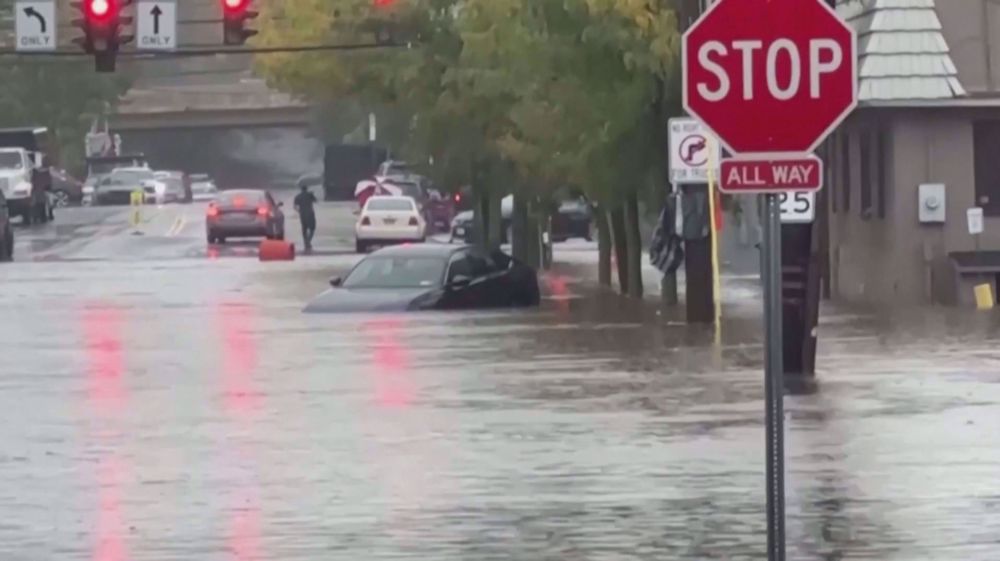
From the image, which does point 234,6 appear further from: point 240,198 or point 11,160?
point 11,160

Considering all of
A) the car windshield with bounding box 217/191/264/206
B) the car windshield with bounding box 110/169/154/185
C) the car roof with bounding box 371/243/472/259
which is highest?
the car windshield with bounding box 110/169/154/185

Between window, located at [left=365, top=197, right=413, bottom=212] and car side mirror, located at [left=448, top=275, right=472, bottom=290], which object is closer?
car side mirror, located at [left=448, top=275, right=472, bottom=290]

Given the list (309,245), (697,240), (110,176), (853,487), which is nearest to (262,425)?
(853,487)

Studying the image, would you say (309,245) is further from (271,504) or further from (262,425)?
(271,504)

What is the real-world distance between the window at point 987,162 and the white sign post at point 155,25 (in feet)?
50.8

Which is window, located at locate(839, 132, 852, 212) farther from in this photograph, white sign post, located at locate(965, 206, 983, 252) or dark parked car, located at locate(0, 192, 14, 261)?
dark parked car, located at locate(0, 192, 14, 261)

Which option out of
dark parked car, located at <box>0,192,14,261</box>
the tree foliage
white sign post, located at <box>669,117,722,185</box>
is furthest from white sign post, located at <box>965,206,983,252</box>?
dark parked car, located at <box>0,192,14,261</box>

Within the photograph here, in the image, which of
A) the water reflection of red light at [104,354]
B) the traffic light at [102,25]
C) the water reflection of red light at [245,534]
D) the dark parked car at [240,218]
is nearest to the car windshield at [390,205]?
the dark parked car at [240,218]

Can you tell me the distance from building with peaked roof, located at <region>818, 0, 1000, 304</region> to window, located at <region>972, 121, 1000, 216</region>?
0.01 m

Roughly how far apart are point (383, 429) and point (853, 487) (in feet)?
14.1

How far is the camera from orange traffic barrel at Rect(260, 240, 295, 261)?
53312 millimetres

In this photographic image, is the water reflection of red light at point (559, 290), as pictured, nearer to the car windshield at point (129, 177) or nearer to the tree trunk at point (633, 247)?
the tree trunk at point (633, 247)

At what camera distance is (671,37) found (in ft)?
94.8

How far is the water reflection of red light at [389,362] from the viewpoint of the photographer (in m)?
19.7
